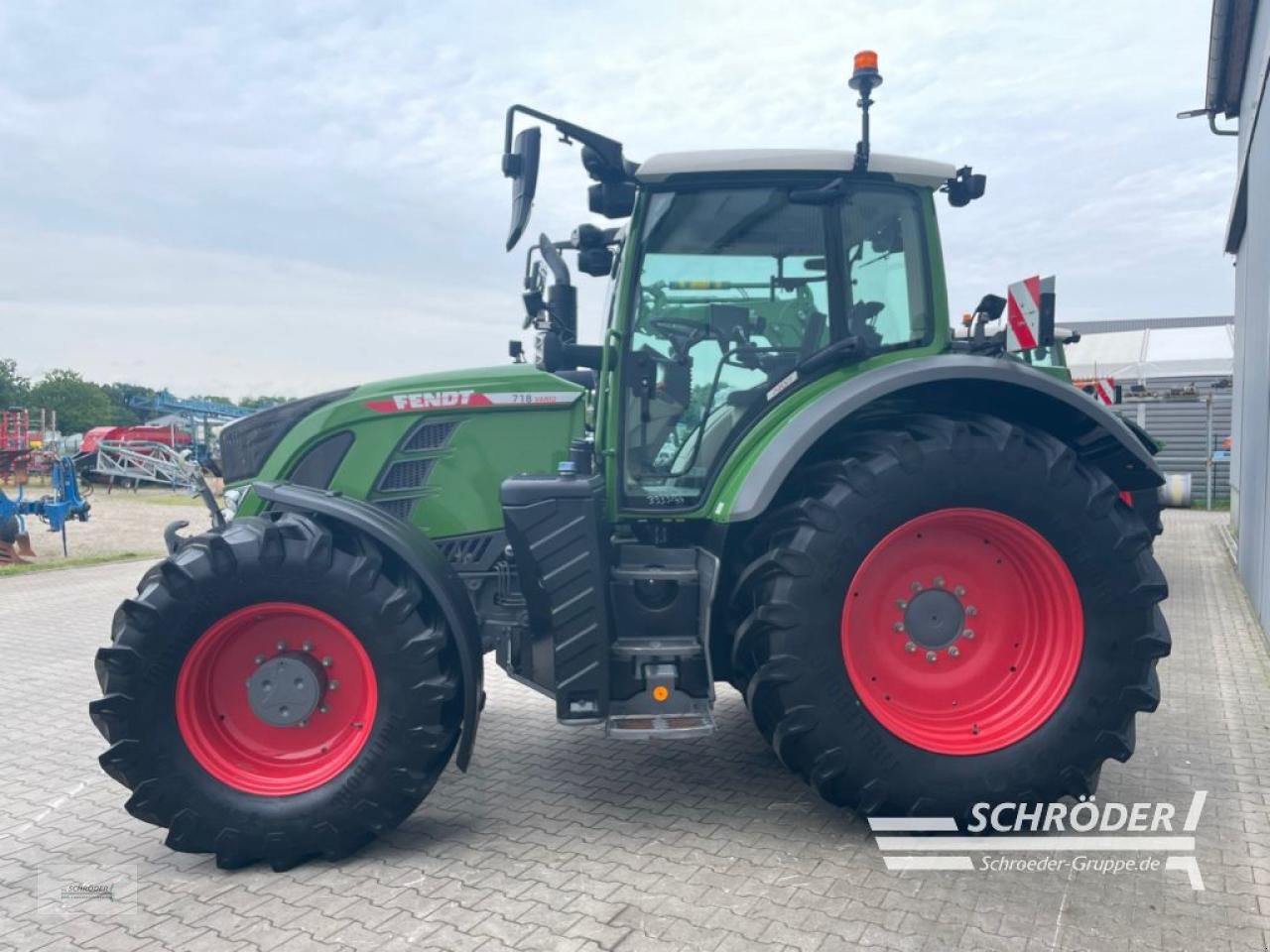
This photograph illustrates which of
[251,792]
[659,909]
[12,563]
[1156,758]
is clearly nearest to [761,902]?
[659,909]

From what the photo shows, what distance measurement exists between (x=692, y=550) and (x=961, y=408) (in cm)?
119

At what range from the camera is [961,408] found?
11.8 feet

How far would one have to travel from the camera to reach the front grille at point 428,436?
3916mm

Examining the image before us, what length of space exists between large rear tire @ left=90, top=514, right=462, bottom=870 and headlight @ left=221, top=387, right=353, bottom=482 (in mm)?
670

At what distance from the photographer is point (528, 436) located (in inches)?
157

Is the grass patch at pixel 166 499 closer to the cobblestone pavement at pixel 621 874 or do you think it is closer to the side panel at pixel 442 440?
the cobblestone pavement at pixel 621 874

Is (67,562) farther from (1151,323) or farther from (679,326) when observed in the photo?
(1151,323)

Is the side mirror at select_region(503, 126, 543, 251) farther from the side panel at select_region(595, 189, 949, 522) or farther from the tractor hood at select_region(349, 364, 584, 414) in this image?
the tractor hood at select_region(349, 364, 584, 414)

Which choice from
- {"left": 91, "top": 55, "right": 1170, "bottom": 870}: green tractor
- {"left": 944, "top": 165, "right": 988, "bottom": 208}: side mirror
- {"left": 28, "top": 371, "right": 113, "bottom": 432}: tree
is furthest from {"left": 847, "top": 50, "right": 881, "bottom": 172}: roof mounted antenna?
{"left": 28, "top": 371, "right": 113, "bottom": 432}: tree

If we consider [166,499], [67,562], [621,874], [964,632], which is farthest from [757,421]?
[166,499]

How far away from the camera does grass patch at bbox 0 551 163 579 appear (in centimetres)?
1124

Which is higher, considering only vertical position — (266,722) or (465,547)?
(465,547)

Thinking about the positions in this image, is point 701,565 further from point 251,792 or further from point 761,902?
point 251,792

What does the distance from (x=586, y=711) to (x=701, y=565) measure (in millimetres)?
711
